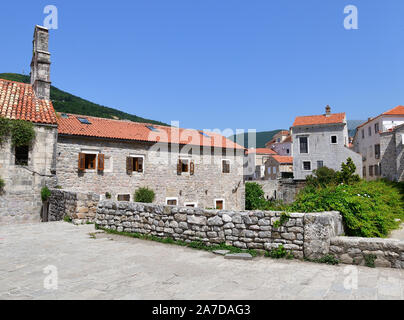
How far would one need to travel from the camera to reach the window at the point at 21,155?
46.2 feet

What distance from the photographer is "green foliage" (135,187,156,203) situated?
69.1ft

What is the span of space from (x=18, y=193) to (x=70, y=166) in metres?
5.00

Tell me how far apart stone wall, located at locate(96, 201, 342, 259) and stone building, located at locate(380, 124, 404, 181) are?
31078mm

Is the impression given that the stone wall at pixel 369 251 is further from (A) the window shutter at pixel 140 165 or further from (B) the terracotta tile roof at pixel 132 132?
(A) the window shutter at pixel 140 165

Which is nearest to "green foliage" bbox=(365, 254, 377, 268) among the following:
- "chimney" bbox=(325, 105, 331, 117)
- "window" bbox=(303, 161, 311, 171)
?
"window" bbox=(303, 161, 311, 171)

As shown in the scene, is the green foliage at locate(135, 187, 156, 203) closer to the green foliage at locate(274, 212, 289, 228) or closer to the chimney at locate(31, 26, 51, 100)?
the chimney at locate(31, 26, 51, 100)

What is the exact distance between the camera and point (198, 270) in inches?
207

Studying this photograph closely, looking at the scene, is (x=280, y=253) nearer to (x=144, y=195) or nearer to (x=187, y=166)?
(x=144, y=195)

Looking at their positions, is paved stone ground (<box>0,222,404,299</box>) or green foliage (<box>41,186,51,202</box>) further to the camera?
green foliage (<box>41,186,51,202</box>)

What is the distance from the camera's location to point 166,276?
4.93m

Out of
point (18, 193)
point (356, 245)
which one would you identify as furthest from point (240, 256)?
point (18, 193)

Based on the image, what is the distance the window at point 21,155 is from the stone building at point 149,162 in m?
4.05

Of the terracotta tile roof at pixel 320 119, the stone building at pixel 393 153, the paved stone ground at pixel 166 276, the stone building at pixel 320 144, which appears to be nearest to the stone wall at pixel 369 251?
the paved stone ground at pixel 166 276
